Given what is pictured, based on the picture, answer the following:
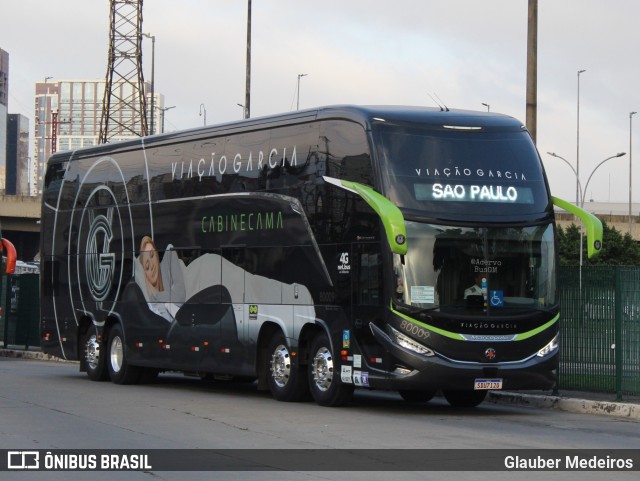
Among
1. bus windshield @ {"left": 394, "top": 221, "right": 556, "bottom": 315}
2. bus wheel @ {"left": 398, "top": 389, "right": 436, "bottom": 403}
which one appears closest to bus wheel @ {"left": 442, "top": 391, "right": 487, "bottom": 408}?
bus wheel @ {"left": 398, "top": 389, "right": 436, "bottom": 403}

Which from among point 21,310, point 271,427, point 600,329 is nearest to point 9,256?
point 21,310

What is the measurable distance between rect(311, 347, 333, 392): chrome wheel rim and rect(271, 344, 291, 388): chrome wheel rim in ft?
2.10

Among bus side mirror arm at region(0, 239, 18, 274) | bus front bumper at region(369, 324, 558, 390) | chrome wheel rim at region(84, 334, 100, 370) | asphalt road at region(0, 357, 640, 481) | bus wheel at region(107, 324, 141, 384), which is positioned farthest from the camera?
bus side mirror arm at region(0, 239, 18, 274)

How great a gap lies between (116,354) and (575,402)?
9.38 metres

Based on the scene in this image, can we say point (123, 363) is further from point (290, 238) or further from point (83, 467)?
point (83, 467)

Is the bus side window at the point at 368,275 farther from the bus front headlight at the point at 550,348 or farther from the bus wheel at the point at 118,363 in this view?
the bus wheel at the point at 118,363

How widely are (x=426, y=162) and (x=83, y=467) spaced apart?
292 inches

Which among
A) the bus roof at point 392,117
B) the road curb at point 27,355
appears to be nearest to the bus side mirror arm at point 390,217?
the bus roof at point 392,117

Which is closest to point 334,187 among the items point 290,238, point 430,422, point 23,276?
point 290,238

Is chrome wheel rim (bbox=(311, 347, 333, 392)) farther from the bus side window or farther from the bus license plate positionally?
the bus license plate

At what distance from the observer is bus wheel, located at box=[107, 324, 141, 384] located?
2391 centimetres

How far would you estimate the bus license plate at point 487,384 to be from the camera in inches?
679

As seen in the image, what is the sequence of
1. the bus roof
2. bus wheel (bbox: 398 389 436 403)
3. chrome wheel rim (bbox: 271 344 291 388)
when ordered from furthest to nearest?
bus wheel (bbox: 398 389 436 403), chrome wheel rim (bbox: 271 344 291 388), the bus roof

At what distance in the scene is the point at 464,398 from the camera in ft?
63.4
